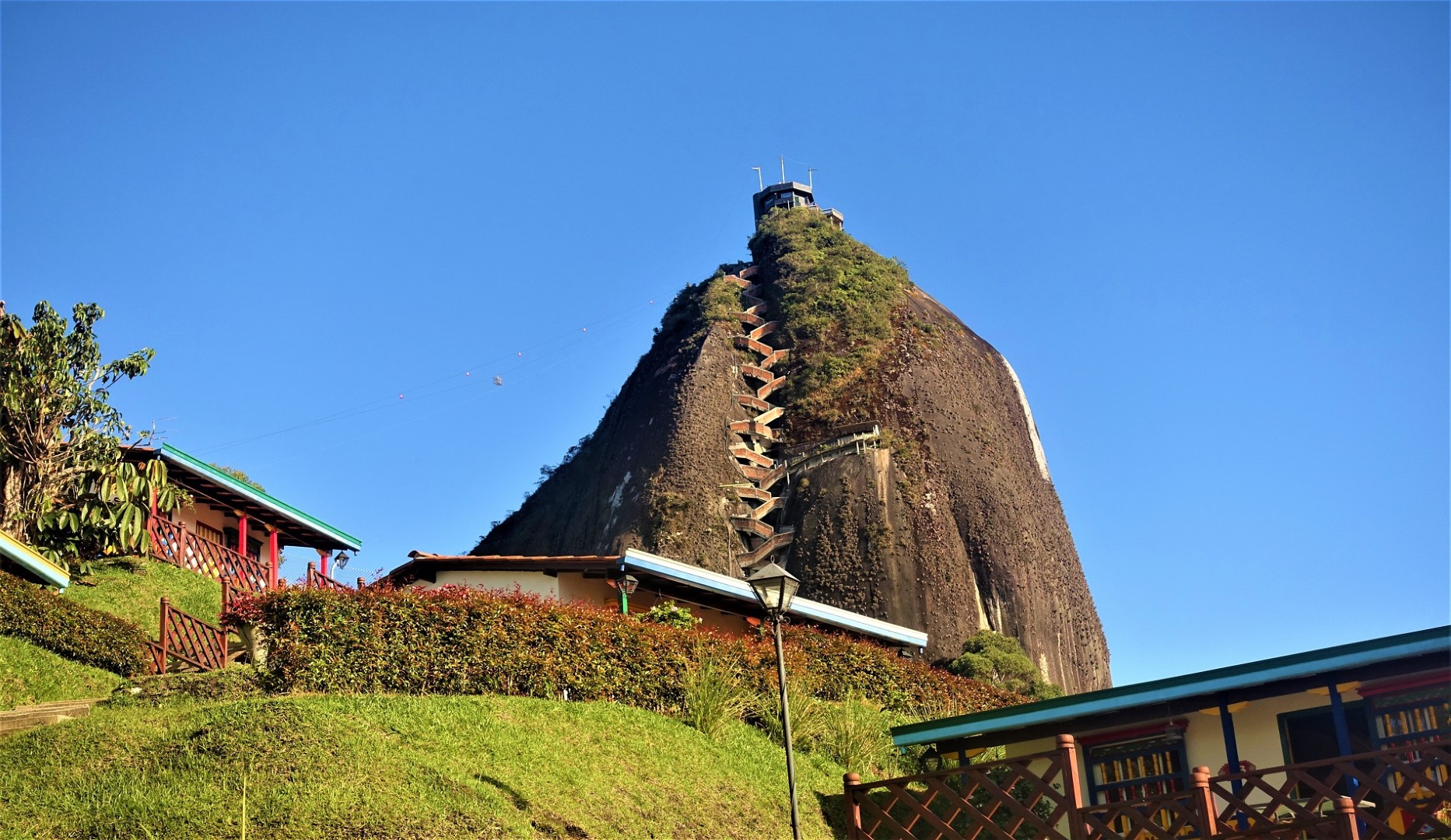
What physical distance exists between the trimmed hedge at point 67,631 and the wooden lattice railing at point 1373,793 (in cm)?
1638

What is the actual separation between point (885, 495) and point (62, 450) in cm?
2931

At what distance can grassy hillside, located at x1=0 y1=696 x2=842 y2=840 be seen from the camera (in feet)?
47.4

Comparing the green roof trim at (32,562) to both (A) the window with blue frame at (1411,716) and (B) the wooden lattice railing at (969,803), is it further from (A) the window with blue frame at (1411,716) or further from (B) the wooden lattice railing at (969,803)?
(A) the window with blue frame at (1411,716)

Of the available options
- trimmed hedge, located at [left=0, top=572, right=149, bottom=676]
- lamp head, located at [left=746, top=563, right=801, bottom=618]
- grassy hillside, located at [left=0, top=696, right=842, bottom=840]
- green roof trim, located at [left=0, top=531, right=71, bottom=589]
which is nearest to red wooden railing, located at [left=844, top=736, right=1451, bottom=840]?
grassy hillside, located at [left=0, top=696, right=842, bottom=840]

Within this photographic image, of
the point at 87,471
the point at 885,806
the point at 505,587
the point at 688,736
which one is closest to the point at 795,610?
the point at 505,587

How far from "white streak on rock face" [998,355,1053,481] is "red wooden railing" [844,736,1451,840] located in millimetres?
41090

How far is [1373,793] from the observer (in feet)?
51.0

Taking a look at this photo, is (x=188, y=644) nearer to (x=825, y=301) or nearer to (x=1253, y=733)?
(x=1253, y=733)

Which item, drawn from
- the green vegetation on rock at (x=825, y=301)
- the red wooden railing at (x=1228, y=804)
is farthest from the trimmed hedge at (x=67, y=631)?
the green vegetation on rock at (x=825, y=301)

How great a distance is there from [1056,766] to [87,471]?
20.1 meters

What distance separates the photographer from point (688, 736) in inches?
801

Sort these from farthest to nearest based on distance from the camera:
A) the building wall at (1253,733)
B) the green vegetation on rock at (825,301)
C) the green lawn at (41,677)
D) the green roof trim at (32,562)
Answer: the green vegetation on rock at (825,301)
the green roof trim at (32,562)
the green lawn at (41,677)
the building wall at (1253,733)

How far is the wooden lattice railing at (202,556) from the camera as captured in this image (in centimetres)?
3050

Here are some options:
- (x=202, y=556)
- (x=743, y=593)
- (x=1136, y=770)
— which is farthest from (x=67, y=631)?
(x=1136, y=770)
